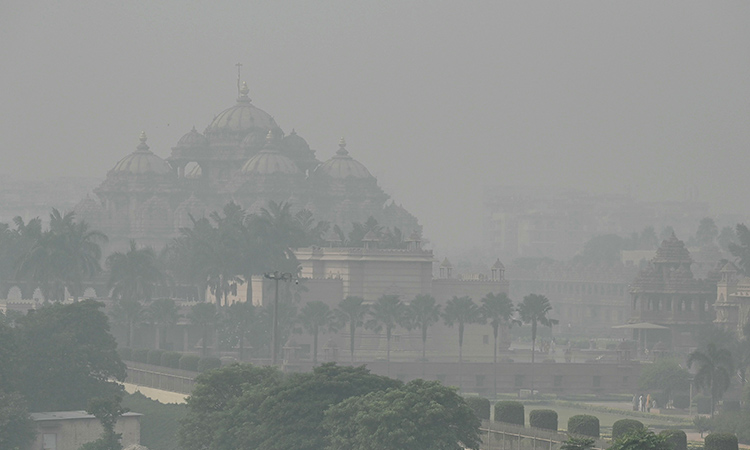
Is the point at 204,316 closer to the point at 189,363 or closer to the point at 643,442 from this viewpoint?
the point at 189,363

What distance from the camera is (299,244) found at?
6545 inches

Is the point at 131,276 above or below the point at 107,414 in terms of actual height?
above

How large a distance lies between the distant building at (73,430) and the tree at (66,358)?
3.95 metres

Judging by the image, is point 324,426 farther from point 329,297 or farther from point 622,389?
point 329,297

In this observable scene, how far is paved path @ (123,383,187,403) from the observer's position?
10850 centimetres

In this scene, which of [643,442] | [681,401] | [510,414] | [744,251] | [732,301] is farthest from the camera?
[744,251]

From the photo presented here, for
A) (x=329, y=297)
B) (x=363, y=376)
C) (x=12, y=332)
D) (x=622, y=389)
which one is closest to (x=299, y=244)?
(x=329, y=297)

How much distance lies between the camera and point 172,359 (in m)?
116

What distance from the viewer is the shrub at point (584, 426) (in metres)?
77.1

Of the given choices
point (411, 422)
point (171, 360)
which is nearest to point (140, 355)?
point (171, 360)

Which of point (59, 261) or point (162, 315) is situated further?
point (59, 261)

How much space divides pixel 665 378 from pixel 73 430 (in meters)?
48.1

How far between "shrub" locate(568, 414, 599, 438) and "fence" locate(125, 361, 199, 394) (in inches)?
1279

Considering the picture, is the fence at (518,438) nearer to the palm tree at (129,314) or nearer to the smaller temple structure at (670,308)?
the palm tree at (129,314)
